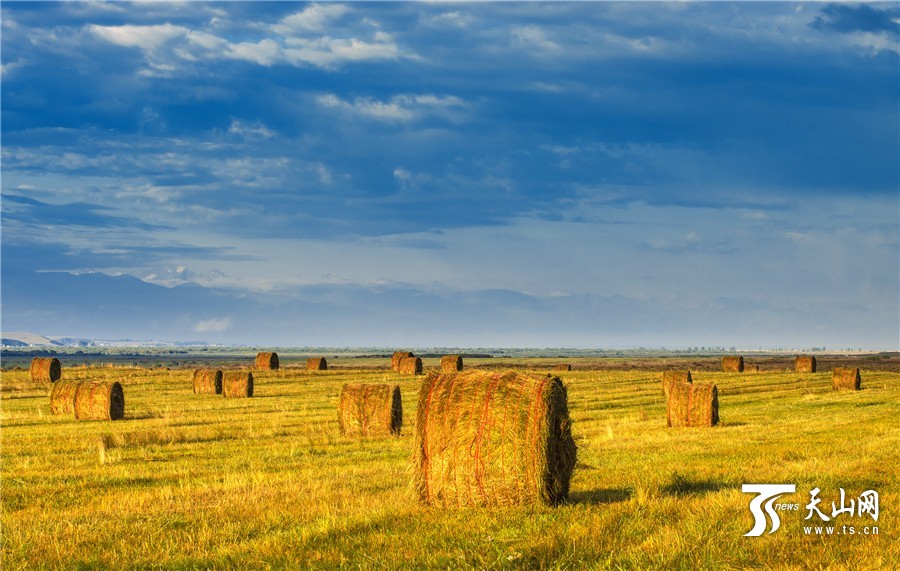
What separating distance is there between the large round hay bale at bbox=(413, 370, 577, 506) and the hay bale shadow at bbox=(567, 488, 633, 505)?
0.27m

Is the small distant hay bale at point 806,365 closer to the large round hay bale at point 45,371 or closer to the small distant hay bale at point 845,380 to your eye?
the small distant hay bale at point 845,380

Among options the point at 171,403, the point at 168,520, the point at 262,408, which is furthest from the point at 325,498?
the point at 171,403

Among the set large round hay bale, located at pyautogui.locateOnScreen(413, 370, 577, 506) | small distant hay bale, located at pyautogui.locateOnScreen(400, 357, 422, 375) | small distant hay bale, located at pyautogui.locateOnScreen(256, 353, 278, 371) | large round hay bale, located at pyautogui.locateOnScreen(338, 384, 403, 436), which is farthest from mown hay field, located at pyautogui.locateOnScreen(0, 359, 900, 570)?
small distant hay bale, located at pyautogui.locateOnScreen(256, 353, 278, 371)

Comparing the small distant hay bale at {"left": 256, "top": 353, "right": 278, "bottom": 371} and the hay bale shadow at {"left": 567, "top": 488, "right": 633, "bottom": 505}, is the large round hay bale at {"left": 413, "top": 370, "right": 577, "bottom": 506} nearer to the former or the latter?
the hay bale shadow at {"left": 567, "top": 488, "right": 633, "bottom": 505}

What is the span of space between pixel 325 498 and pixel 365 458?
5605 mm

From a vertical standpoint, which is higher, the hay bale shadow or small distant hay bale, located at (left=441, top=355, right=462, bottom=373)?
small distant hay bale, located at (left=441, top=355, right=462, bottom=373)

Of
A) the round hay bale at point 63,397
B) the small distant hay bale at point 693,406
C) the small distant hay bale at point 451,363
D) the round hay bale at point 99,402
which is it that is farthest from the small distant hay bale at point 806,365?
the round hay bale at point 63,397

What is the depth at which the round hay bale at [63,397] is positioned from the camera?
28.9 meters

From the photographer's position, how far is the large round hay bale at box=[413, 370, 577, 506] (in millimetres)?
11516

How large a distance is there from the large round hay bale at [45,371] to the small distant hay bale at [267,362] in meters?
17.0

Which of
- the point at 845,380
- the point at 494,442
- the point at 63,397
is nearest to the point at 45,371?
the point at 63,397

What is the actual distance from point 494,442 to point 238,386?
28.1 metres

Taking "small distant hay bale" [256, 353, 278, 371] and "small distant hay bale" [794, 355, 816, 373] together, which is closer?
"small distant hay bale" [256, 353, 278, 371]

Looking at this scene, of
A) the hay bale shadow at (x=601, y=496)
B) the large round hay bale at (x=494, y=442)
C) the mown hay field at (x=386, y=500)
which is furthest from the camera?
the hay bale shadow at (x=601, y=496)
